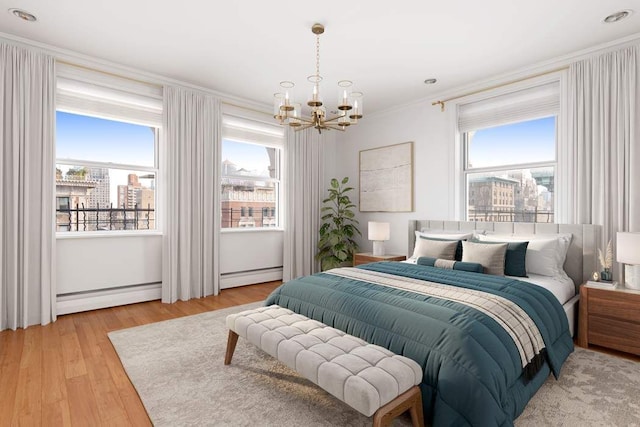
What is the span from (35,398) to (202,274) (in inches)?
98.9

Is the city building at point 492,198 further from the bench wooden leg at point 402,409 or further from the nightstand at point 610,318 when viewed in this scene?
the bench wooden leg at point 402,409

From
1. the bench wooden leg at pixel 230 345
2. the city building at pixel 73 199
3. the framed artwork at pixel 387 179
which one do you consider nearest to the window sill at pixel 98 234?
the city building at pixel 73 199

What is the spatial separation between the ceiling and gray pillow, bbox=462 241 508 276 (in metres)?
1.95

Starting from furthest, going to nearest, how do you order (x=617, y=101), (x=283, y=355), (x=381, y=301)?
(x=617, y=101)
(x=381, y=301)
(x=283, y=355)

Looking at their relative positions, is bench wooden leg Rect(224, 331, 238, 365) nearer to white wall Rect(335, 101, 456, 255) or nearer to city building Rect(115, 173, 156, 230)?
city building Rect(115, 173, 156, 230)

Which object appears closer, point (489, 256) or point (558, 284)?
point (558, 284)

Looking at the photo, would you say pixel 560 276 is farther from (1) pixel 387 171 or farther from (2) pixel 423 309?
(1) pixel 387 171

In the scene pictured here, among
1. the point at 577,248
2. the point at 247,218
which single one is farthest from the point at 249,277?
the point at 577,248

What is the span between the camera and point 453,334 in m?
1.86

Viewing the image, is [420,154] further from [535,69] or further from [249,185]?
[249,185]

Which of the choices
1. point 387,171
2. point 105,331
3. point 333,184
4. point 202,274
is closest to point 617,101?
point 387,171

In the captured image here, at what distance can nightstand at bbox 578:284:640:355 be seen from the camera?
271 centimetres

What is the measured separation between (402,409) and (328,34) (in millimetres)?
3027

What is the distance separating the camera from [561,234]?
3.48 metres
